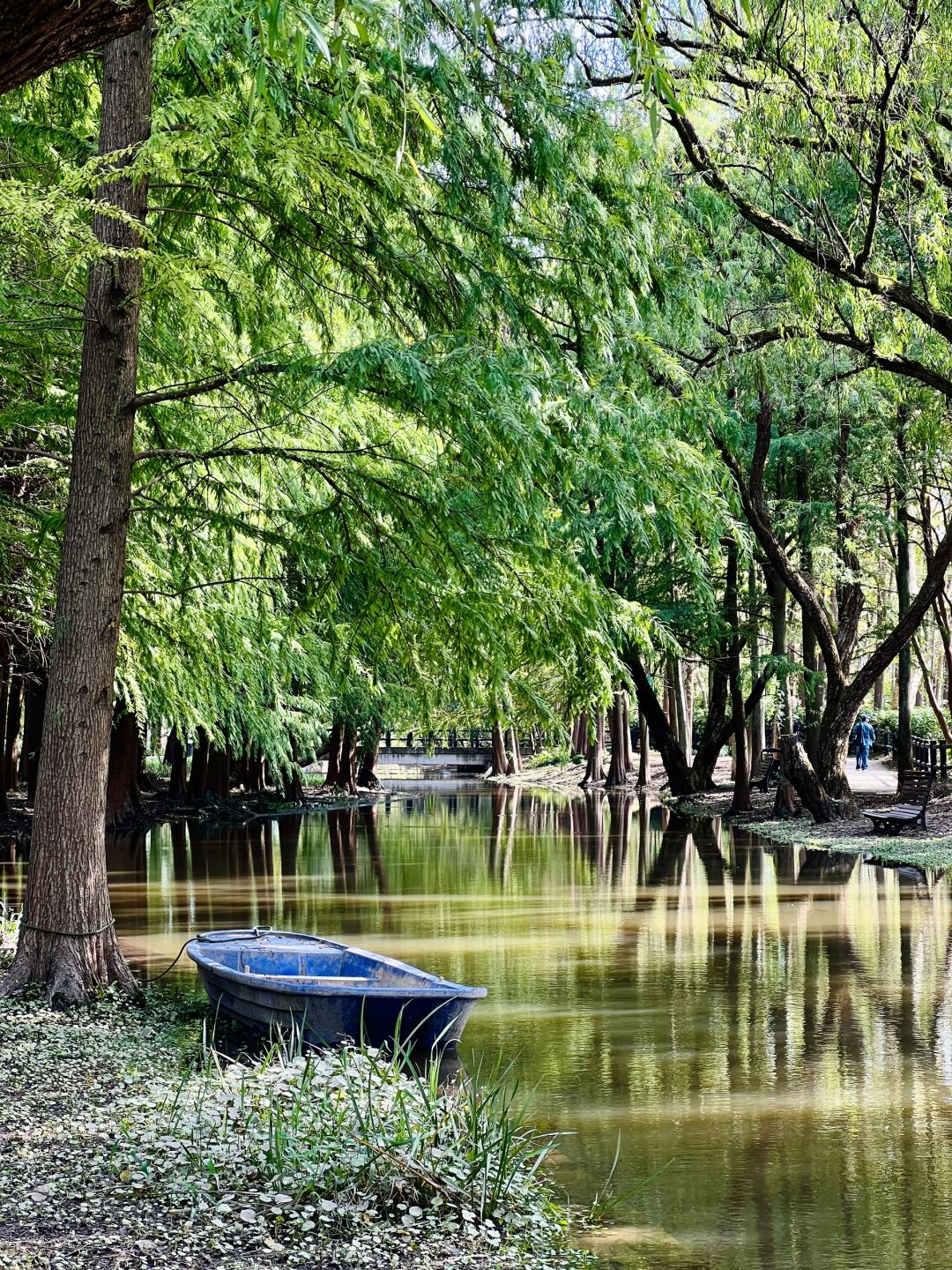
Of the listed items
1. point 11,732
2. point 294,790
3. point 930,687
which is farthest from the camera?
point 294,790

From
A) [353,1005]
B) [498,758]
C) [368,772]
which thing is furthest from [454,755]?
[353,1005]

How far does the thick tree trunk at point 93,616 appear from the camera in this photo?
31.4 feet

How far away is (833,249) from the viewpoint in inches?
472

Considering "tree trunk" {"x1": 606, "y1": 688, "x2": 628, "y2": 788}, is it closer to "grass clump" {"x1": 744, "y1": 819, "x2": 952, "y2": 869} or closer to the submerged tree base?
"grass clump" {"x1": 744, "y1": 819, "x2": 952, "y2": 869}

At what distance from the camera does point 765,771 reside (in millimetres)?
35531

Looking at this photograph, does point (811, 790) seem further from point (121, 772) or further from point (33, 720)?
point (33, 720)

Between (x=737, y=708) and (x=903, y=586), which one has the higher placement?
(x=903, y=586)

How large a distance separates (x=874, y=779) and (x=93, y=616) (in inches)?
1175

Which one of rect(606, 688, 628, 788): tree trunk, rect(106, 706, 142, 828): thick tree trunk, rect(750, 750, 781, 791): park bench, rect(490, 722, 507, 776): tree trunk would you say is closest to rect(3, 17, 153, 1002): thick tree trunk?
rect(106, 706, 142, 828): thick tree trunk

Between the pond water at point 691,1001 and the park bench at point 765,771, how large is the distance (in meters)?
8.71

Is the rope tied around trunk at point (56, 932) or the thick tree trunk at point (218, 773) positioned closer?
the rope tied around trunk at point (56, 932)

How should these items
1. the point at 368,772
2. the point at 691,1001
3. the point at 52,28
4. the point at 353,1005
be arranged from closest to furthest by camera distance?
the point at 52,28, the point at 353,1005, the point at 691,1001, the point at 368,772

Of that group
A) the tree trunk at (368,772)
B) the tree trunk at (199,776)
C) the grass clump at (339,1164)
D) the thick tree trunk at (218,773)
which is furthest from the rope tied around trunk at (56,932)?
the tree trunk at (368,772)

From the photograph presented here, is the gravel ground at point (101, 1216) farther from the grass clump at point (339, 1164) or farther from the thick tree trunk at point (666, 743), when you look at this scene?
the thick tree trunk at point (666, 743)
